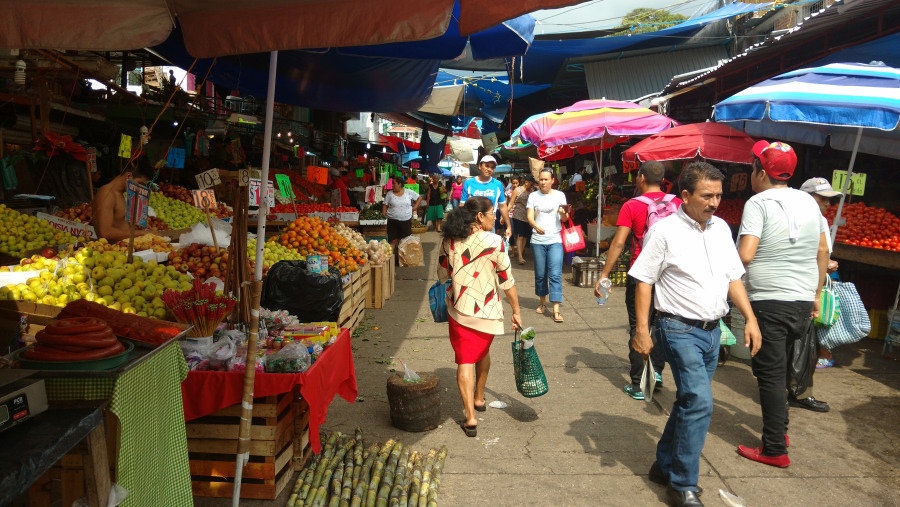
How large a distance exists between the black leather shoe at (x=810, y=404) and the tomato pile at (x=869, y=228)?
236 centimetres

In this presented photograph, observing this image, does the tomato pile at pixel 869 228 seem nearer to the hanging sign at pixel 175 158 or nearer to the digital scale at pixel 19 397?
the digital scale at pixel 19 397

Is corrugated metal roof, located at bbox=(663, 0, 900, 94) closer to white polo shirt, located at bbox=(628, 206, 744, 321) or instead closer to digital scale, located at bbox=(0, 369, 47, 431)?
white polo shirt, located at bbox=(628, 206, 744, 321)

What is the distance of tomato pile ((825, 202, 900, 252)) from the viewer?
6564 mm

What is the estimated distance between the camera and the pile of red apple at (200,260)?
5768 millimetres

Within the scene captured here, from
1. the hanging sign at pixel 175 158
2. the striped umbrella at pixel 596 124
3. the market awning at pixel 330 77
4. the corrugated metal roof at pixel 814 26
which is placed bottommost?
the hanging sign at pixel 175 158

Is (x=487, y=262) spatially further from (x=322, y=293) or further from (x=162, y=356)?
(x=162, y=356)

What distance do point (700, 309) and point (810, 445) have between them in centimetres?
190

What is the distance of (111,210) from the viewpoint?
6516mm

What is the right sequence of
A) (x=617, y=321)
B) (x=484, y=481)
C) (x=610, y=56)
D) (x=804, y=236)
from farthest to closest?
1. (x=610, y=56)
2. (x=617, y=321)
3. (x=804, y=236)
4. (x=484, y=481)

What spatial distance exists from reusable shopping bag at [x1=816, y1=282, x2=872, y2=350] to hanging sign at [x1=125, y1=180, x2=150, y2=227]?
19.7ft

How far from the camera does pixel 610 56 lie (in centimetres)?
1436

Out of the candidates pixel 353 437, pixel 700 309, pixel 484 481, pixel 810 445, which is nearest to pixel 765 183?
pixel 700 309

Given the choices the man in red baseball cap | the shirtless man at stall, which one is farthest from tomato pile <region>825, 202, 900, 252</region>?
the shirtless man at stall

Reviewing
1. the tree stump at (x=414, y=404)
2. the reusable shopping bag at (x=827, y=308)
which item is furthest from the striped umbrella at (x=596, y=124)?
the tree stump at (x=414, y=404)
